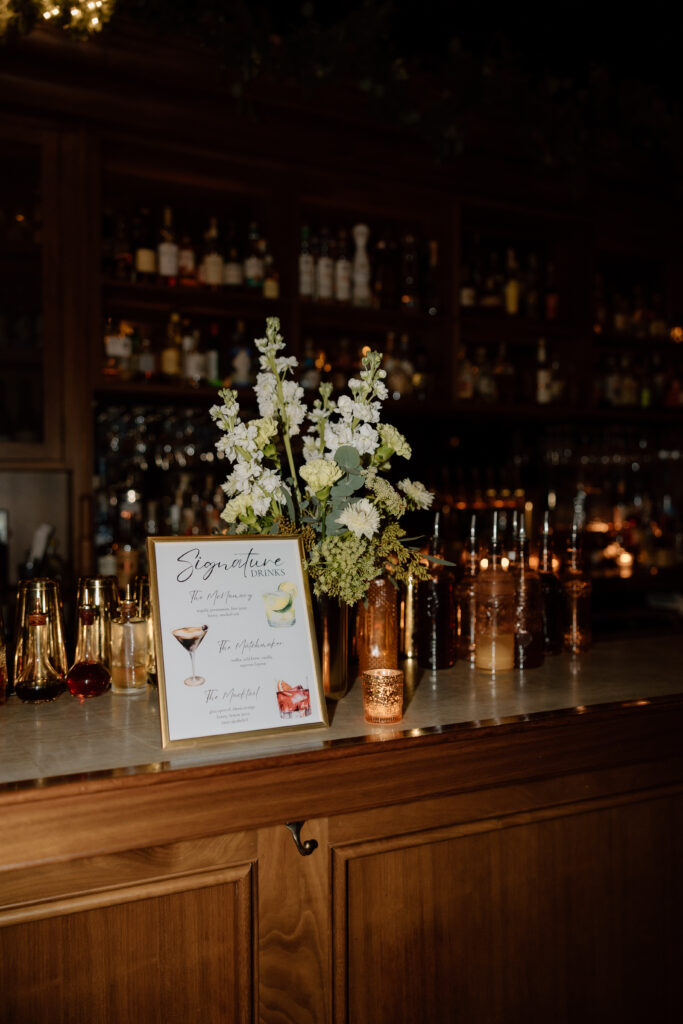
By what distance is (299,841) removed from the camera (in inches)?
42.8

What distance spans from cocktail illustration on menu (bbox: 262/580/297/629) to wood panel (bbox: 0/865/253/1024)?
0.34 metres

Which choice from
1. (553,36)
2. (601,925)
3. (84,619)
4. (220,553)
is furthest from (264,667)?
(553,36)

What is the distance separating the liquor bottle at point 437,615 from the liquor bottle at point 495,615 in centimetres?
6

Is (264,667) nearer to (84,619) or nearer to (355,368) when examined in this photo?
(84,619)

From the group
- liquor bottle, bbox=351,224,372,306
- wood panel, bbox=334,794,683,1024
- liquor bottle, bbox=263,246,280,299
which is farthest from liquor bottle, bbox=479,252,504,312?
wood panel, bbox=334,794,683,1024

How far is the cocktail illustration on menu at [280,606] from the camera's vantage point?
1191 millimetres

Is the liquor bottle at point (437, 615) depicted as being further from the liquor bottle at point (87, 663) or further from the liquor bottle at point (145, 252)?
the liquor bottle at point (145, 252)

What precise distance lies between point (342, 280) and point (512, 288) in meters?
0.84

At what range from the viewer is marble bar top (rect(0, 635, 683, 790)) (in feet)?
3.37

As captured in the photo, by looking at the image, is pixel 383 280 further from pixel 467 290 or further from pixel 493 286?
pixel 493 286

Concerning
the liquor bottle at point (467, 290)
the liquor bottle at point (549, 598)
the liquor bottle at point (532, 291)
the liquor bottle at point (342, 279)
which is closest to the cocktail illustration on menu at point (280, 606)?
the liquor bottle at point (549, 598)

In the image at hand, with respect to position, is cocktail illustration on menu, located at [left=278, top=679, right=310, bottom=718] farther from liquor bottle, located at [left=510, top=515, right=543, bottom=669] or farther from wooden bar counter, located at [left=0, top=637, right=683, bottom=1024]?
liquor bottle, located at [left=510, top=515, right=543, bottom=669]

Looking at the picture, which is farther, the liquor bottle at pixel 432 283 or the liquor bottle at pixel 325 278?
the liquor bottle at pixel 432 283

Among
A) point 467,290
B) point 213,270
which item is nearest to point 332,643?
point 213,270
